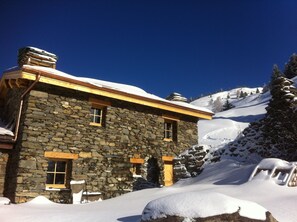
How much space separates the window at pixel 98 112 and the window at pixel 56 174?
209cm

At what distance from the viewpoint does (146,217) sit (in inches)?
203

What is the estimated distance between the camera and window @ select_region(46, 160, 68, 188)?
10547 millimetres

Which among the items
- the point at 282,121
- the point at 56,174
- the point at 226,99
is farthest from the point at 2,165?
the point at 226,99

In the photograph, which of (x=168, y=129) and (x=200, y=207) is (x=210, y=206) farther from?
(x=168, y=129)

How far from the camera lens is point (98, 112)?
40.8ft

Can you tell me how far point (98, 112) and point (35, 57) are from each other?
11.6 ft

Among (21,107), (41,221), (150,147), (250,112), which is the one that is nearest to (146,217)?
(41,221)

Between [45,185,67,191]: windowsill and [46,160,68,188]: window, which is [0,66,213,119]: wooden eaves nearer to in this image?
[46,160,68,188]: window

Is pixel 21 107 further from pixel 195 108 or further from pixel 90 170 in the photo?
pixel 195 108

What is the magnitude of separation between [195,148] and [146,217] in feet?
28.1

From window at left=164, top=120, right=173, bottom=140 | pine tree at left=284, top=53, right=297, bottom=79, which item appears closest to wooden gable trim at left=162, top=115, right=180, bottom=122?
window at left=164, top=120, right=173, bottom=140

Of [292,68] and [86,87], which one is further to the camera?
[292,68]

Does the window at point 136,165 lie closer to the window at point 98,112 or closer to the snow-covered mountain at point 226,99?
the window at point 98,112

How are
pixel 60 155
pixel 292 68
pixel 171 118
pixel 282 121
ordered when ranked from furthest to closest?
pixel 292 68 → pixel 171 118 → pixel 282 121 → pixel 60 155
